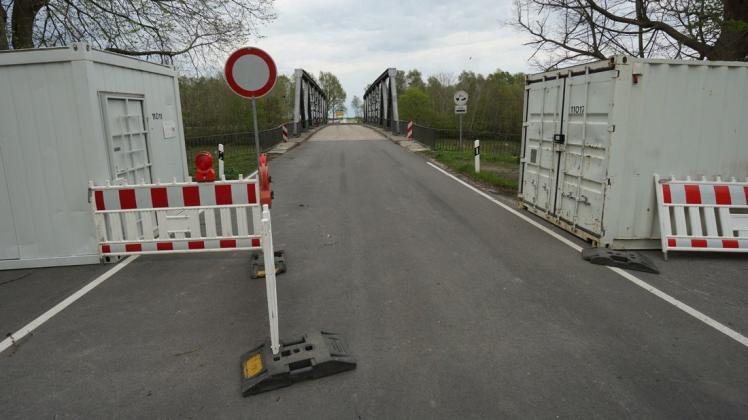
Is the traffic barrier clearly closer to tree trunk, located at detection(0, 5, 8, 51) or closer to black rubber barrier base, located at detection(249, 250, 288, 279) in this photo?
black rubber barrier base, located at detection(249, 250, 288, 279)

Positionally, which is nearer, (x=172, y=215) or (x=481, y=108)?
(x=172, y=215)

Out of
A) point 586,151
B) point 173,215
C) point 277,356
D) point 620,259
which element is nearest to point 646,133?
point 586,151

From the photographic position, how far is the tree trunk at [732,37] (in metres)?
11.9

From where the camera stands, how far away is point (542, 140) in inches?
338

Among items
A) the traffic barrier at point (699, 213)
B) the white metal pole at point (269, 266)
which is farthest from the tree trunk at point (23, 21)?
the traffic barrier at point (699, 213)

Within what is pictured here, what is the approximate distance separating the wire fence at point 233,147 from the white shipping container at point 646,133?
437 inches

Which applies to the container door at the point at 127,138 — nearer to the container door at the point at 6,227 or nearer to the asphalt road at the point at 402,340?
the container door at the point at 6,227

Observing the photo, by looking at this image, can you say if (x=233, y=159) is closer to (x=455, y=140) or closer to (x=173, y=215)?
(x=173, y=215)

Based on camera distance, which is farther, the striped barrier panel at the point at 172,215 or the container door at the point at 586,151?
the container door at the point at 586,151

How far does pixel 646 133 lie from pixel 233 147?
19.3m

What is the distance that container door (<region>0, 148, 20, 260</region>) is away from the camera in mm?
5902

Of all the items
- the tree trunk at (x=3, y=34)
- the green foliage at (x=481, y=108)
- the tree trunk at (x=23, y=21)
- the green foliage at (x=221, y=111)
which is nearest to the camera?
the tree trunk at (x=3, y=34)

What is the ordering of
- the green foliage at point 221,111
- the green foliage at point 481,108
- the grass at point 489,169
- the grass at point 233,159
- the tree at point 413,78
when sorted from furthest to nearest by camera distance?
the tree at point 413,78, the green foliage at point 481,108, the green foliage at point 221,111, the grass at point 233,159, the grass at point 489,169

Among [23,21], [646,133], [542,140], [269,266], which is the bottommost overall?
[269,266]
